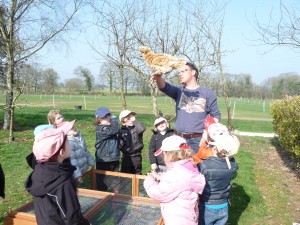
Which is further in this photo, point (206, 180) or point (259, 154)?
point (259, 154)

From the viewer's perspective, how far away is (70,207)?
86.1 inches

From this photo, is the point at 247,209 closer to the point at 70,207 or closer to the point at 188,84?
A: the point at 188,84

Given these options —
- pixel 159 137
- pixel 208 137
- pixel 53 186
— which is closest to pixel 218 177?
pixel 208 137

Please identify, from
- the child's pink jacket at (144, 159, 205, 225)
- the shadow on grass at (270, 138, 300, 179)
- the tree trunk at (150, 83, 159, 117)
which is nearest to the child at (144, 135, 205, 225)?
the child's pink jacket at (144, 159, 205, 225)

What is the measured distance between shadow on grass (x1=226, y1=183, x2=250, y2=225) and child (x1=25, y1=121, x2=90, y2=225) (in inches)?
112

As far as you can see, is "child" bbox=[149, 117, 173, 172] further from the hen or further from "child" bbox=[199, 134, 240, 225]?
"child" bbox=[199, 134, 240, 225]

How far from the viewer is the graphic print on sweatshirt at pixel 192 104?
3359mm

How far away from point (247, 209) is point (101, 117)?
2.90 m

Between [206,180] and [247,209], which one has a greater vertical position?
[206,180]

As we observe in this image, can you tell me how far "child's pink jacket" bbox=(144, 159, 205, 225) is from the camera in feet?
8.14

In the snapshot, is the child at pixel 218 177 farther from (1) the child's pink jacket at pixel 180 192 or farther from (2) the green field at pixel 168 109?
(2) the green field at pixel 168 109

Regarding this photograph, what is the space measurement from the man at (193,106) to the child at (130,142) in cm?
148

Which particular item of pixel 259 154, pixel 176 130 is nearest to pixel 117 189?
pixel 176 130

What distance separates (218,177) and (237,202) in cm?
252
